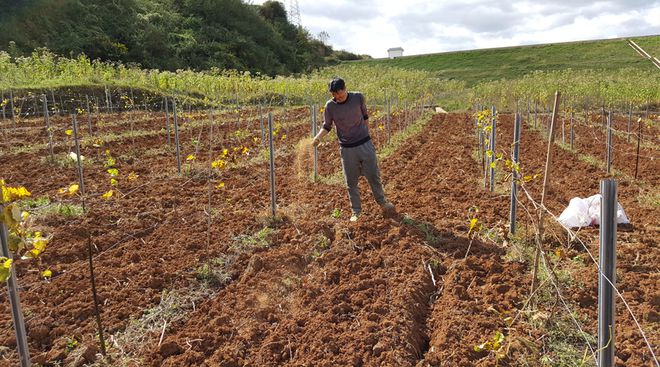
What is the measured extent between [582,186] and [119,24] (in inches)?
1328

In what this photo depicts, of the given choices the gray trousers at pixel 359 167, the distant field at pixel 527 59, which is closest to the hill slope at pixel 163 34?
the distant field at pixel 527 59

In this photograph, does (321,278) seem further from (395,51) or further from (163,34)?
(395,51)

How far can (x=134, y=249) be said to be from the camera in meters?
5.08

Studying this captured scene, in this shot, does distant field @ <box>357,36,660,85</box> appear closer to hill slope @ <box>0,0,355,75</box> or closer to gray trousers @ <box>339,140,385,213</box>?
hill slope @ <box>0,0,355,75</box>

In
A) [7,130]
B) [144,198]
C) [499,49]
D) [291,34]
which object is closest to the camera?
[144,198]

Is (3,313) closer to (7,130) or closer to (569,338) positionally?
(569,338)

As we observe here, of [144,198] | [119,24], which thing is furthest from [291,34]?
[144,198]

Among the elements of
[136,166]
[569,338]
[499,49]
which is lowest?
[569,338]

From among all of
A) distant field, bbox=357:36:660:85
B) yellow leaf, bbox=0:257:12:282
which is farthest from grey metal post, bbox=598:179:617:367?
distant field, bbox=357:36:660:85

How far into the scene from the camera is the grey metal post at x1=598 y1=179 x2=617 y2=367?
215 cm

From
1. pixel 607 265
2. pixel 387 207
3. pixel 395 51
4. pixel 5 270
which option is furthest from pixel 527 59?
pixel 5 270

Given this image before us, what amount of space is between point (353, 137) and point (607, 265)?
Answer: 384 centimetres

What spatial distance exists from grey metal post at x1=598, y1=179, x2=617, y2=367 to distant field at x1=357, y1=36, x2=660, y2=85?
46.1 m

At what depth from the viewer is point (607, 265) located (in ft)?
7.25
